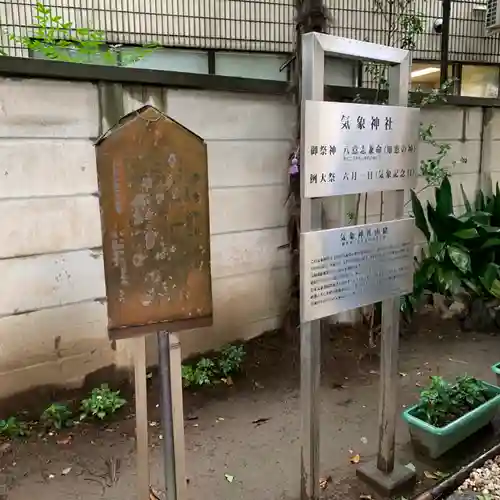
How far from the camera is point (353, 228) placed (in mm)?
2436

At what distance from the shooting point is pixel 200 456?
125 inches

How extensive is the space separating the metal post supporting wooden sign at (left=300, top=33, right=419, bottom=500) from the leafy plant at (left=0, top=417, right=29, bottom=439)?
1815 millimetres

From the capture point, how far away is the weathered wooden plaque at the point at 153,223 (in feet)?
5.69

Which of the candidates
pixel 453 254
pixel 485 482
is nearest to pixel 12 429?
pixel 485 482

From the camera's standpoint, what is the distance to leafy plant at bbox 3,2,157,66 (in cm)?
371

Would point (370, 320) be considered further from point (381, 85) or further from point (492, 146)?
point (492, 146)

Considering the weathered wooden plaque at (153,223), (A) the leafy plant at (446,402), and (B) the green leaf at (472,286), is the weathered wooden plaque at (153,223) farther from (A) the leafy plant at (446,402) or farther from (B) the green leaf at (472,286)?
(B) the green leaf at (472,286)

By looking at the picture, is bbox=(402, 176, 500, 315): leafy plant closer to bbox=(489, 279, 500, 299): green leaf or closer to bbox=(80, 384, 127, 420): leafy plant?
bbox=(489, 279, 500, 299): green leaf

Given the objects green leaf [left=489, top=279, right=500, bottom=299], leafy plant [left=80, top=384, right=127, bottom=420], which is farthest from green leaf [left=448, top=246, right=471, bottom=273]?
leafy plant [left=80, top=384, right=127, bottom=420]

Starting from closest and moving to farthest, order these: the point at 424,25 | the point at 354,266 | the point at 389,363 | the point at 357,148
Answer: the point at 357,148 < the point at 354,266 < the point at 389,363 < the point at 424,25

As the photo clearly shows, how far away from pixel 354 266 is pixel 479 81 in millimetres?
4937

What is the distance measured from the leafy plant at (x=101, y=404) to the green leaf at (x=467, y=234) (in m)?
3.28

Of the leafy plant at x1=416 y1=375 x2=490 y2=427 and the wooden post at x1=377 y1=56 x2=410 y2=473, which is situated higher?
the wooden post at x1=377 y1=56 x2=410 y2=473

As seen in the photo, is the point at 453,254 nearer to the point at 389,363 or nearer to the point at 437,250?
the point at 437,250
